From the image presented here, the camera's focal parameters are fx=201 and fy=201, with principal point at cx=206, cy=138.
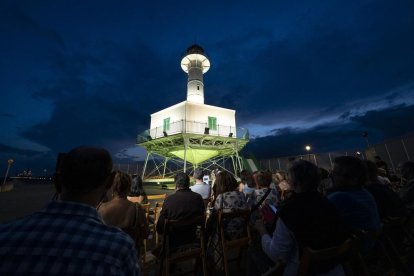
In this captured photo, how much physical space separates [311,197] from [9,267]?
2.39m

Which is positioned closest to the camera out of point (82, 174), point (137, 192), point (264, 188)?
point (82, 174)

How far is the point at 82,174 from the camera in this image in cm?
139

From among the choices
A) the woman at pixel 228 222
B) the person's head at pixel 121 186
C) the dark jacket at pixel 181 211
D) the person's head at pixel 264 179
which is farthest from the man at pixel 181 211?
the person's head at pixel 264 179

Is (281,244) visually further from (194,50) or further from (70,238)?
(194,50)

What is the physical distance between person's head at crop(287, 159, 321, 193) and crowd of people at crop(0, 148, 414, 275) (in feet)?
0.03

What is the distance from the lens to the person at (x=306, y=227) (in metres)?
1.99

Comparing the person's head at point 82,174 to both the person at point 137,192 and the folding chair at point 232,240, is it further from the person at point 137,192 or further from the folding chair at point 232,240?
the person at point 137,192

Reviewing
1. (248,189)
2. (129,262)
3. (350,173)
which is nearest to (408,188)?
(350,173)

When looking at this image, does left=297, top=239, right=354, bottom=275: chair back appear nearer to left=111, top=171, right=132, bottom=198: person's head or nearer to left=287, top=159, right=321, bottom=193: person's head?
left=287, top=159, right=321, bottom=193: person's head

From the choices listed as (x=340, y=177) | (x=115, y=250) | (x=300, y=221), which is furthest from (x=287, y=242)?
(x=115, y=250)

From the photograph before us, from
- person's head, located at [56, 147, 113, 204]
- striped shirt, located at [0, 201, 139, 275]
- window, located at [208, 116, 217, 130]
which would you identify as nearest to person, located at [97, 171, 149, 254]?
person's head, located at [56, 147, 113, 204]

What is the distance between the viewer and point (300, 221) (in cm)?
199

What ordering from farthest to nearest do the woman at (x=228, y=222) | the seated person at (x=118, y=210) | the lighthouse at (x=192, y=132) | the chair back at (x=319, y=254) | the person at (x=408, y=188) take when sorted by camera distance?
the lighthouse at (x=192, y=132)
the person at (x=408, y=188)
the woman at (x=228, y=222)
the seated person at (x=118, y=210)
the chair back at (x=319, y=254)

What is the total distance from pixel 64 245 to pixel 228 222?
317 centimetres
